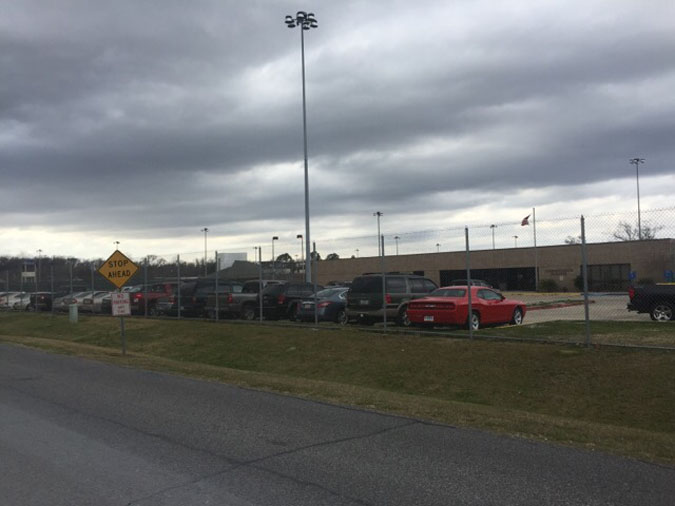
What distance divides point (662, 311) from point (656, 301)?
442 mm

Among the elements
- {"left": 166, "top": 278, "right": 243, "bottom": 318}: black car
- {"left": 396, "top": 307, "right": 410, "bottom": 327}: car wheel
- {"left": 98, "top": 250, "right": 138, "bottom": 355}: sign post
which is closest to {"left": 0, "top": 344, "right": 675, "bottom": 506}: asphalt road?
{"left": 98, "top": 250, "right": 138, "bottom": 355}: sign post

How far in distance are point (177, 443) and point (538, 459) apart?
13.0ft

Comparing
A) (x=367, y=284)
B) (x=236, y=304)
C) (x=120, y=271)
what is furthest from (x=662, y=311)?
(x=120, y=271)

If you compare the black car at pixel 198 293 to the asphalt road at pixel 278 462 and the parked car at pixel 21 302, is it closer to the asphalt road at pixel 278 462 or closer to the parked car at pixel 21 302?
the asphalt road at pixel 278 462

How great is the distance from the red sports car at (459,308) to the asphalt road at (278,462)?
8068 mm

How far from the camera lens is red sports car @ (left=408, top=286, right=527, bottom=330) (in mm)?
16484

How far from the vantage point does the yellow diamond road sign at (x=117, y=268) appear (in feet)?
Result: 57.5

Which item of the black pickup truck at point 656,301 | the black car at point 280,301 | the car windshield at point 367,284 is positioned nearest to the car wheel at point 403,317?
the car windshield at point 367,284

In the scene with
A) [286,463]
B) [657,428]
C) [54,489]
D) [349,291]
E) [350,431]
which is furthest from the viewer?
[349,291]

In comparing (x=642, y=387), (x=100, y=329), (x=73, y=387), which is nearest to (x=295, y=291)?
(x=100, y=329)

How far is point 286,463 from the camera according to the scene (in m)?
6.01

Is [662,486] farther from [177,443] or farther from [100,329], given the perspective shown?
[100,329]

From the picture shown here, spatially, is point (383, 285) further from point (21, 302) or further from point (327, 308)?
point (21, 302)

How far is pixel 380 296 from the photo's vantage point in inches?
744
